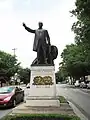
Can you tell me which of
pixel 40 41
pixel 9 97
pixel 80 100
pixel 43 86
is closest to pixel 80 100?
pixel 80 100

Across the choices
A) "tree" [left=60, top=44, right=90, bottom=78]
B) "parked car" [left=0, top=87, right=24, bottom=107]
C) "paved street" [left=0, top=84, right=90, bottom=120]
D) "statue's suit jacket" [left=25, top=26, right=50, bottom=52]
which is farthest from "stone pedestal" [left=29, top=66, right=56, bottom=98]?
"tree" [left=60, top=44, right=90, bottom=78]

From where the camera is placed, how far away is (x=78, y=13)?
31375 millimetres

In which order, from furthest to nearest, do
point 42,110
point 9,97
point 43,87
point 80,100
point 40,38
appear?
point 80,100 → point 9,97 → point 40,38 → point 43,87 → point 42,110

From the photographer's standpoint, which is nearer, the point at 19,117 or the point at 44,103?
the point at 19,117

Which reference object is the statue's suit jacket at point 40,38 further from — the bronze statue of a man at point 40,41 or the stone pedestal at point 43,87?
the stone pedestal at point 43,87

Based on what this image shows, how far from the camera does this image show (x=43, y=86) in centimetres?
1794

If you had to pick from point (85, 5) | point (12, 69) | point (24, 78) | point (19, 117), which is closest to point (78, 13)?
point (85, 5)

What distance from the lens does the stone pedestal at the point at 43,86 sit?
1788 centimetres

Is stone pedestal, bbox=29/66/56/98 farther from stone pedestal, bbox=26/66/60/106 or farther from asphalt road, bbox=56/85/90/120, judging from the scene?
asphalt road, bbox=56/85/90/120

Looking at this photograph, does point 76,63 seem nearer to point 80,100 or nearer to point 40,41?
point 80,100

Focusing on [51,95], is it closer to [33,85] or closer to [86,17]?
[33,85]

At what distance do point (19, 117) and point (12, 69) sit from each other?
67.4 meters

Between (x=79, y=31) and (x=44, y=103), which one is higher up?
(x=79, y=31)

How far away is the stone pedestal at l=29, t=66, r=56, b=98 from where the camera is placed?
17875 millimetres
